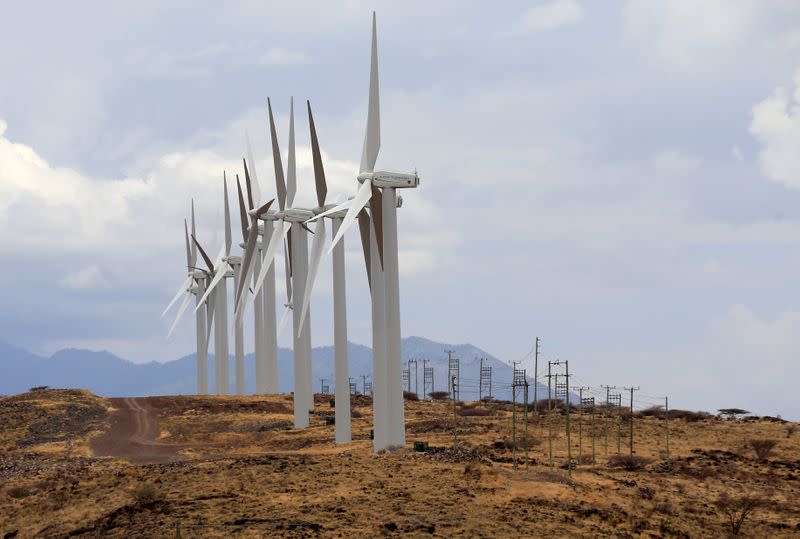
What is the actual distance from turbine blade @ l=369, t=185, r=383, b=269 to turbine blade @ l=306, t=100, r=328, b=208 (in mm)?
10121

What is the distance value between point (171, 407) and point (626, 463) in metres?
51.2

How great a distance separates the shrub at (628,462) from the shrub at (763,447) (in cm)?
1338

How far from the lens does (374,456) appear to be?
5638 centimetres

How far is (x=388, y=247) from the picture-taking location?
2259 inches

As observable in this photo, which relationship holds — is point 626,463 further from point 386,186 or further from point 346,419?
point 386,186

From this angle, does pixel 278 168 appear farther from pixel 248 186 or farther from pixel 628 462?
pixel 628 462

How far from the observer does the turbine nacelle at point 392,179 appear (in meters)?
58.1

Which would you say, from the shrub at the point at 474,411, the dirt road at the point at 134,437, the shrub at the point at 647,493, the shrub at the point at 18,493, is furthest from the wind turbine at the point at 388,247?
the shrub at the point at 474,411

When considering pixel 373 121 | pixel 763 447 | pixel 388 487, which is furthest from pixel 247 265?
pixel 763 447

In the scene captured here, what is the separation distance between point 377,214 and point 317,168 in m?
11.7

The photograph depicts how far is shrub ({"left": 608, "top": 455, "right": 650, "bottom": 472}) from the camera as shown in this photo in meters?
62.3

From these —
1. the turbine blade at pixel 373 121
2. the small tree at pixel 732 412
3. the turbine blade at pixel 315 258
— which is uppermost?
the turbine blade at pixel 373 121

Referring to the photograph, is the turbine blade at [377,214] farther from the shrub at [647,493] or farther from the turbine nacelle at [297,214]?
the turbine nacelle at [297,214]

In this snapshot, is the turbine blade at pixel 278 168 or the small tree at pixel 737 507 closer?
the small tree at pixel 737 507
